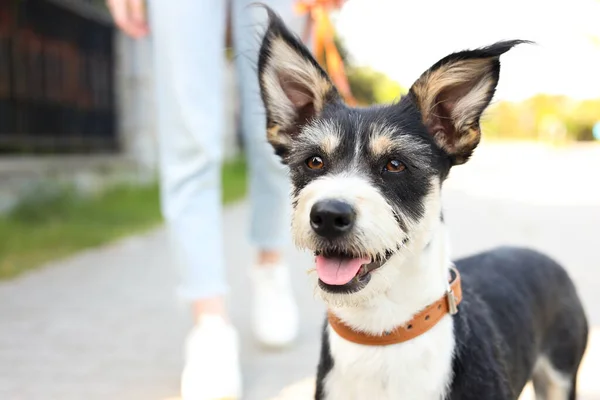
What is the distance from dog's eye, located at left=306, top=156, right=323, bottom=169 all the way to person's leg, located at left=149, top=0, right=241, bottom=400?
1082 mm

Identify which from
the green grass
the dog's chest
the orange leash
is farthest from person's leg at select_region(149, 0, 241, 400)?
the green grass

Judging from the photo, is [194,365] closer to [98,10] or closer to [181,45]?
[181,45]

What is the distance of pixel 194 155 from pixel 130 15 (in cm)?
87

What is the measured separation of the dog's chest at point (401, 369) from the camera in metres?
2.41

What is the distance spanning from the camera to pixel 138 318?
4.95m

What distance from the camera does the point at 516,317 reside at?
285 centimetres

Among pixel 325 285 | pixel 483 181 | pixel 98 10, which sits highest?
pixel 98 10

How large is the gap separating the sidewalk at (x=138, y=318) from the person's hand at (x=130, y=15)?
1775 millimetres

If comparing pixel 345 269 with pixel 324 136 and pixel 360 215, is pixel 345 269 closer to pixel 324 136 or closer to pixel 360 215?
pixel 360 215

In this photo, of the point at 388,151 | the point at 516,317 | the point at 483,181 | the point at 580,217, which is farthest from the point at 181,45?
the point at 483,181

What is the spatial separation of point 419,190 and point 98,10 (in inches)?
423

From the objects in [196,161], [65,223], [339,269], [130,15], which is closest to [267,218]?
[196,161]

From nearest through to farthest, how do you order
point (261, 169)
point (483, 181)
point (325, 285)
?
point (325, 285)
point (261, 169)
point (483, 181)

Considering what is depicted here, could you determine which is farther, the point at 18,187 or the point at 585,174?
the point at 585,174
